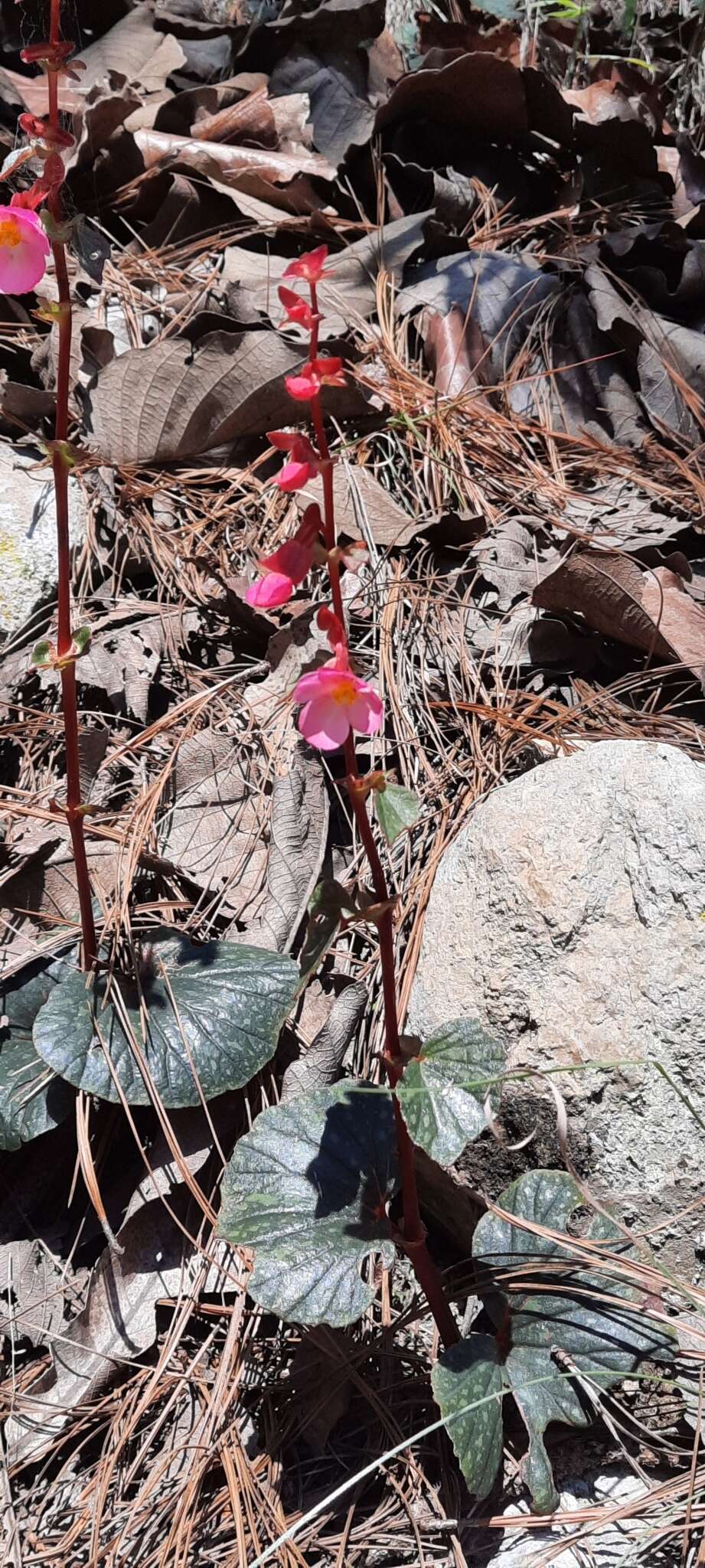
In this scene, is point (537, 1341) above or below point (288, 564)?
below

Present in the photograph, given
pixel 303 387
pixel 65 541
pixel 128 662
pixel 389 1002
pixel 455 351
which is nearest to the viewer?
pixel 303 387

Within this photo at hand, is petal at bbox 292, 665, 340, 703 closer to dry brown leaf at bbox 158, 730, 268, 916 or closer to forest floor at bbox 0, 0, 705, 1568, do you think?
forest floor at bbox 0, 0, 705, 1568

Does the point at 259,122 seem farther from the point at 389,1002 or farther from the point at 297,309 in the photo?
the point at 389,1002

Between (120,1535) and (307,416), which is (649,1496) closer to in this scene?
(120,1535)

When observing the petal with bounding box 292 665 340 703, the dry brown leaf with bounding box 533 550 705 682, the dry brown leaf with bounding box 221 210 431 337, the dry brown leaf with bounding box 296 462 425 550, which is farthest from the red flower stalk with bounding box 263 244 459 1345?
the dry brown leaf with bounding box 221 210 431 337

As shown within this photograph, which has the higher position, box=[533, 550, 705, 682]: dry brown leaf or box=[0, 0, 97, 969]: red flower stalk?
box=[0, 0, 97, 969]: red flower stalk

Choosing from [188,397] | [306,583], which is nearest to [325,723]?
[306,583]

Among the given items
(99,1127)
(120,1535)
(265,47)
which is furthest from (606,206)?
(120,1535)
